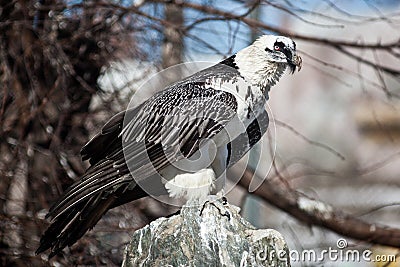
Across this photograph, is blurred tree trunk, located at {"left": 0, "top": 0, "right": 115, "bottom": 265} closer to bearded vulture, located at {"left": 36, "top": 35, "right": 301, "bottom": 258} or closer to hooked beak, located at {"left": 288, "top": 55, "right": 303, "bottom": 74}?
bearded vulture, located at {"left": 36, "top": 35, "right": 301, "bottom": 258}

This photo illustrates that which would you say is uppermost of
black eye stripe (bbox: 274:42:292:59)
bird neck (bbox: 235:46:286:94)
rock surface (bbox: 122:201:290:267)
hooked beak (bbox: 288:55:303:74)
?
black eye stripe (bbox: 274:42:292:59)

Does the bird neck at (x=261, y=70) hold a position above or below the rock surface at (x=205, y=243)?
above

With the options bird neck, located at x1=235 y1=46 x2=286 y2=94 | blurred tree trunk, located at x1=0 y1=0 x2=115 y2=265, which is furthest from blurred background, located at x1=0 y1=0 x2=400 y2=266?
bird neck, located at x1=235 y1=46 x2=286 y2=94

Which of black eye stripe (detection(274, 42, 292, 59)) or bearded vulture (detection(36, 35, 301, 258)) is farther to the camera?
black eye stripe (detection(274, 42, 292, 59))

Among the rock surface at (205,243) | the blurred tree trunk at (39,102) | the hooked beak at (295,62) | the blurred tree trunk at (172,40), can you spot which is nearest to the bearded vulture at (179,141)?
the hooked beak at (295,62)

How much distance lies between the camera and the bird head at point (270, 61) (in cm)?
334

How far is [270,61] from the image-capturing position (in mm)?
3361

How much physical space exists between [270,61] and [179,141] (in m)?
0.58

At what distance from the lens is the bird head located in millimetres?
3336

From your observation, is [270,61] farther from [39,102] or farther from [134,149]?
[39,102]

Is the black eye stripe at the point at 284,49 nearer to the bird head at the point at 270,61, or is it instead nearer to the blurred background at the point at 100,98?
the bird head at the point at 270,61

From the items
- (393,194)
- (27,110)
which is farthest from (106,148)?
(393,194)

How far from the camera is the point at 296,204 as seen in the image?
503cm

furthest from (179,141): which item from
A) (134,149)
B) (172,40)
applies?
(172,40)
